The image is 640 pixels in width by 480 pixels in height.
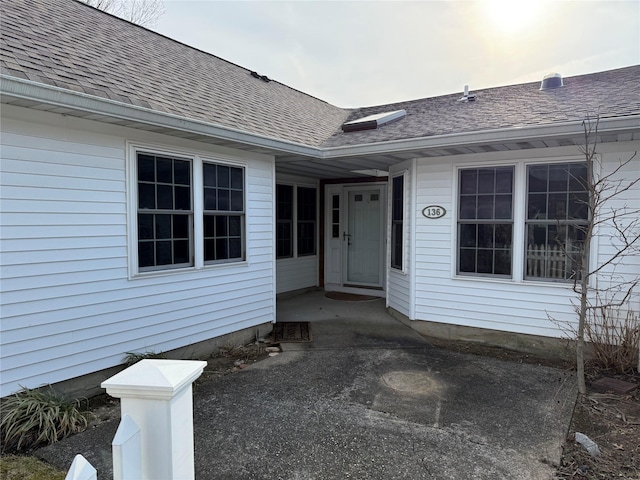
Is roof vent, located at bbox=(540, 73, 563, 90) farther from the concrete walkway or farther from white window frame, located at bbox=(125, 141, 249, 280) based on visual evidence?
white window frame, located at bbox=(125, 141, 249, 280)

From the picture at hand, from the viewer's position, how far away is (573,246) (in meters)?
5.09

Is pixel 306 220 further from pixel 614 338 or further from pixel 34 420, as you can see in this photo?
pixel 34 420

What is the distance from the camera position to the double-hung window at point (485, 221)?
216 inches

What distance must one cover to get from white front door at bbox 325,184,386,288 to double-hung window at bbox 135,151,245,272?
149 inches

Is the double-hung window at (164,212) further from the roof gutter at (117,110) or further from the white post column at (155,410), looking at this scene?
the white post column at (155,410)

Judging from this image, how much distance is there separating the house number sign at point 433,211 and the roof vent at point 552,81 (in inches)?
119

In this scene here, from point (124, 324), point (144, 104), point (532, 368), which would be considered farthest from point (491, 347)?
point (144, 104)

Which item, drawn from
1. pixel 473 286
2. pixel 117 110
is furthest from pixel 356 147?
pixel 117 110

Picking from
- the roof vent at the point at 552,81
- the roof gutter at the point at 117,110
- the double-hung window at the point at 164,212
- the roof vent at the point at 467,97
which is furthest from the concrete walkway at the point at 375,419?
the roof vent at the point at 552,81

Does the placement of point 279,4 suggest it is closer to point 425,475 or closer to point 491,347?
point 491,347

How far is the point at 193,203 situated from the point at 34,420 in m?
2.67

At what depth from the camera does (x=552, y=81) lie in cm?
676

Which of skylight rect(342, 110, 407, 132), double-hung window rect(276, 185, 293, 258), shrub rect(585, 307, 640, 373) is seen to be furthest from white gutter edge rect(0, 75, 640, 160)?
double-hung window rect(276, 185, 293, 258)

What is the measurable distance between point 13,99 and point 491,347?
588cm
